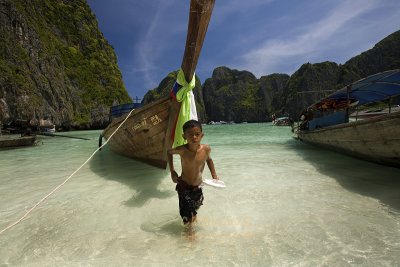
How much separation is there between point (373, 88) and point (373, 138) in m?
4.82

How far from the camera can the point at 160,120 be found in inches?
229

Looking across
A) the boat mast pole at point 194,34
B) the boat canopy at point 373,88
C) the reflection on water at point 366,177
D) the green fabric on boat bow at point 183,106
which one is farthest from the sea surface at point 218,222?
the boat canopy at point 373,88

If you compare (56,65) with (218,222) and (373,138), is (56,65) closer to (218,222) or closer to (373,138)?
(373,138)

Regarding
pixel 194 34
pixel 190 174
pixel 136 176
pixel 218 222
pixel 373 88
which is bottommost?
pixel 218 222

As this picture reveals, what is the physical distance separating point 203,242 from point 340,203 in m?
2.43

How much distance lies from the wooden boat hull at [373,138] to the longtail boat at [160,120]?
13.0ft

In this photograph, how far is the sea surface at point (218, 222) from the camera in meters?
2.67

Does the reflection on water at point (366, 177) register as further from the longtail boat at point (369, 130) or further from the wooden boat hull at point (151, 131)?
the wooden boat hull at point (151, 131)

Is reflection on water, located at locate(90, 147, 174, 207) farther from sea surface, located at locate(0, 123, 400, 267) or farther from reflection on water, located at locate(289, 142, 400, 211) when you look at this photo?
reflection on water, located at locate(289, 142, 400, 211)

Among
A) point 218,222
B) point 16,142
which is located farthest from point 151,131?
point 16,142

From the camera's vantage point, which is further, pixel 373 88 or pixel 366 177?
pixel 373 88

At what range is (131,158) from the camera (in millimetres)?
8367

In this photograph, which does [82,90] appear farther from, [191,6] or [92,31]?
[191,6]

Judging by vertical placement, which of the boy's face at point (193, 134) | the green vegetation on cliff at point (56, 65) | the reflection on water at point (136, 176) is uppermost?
the green vegetation on cliff at point (56, 65)
